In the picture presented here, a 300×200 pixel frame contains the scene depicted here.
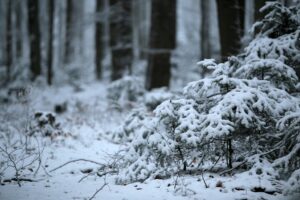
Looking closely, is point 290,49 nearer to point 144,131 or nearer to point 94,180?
point 144,131

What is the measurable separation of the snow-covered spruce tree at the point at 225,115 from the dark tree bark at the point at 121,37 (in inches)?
283

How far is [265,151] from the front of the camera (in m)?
4.13

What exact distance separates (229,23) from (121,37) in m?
4.74

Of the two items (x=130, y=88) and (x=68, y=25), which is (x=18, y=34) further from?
(x=130, y=88)

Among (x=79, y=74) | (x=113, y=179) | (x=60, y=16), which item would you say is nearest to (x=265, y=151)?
(x=113, y=179)

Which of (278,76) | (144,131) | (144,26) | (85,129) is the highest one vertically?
(144,26)

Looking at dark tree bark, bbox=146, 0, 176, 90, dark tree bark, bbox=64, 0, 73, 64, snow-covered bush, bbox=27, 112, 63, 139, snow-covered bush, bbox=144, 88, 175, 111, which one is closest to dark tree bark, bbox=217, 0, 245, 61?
snow-covered bush, bbox=144, 88, 175, 111

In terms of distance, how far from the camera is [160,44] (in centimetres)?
952

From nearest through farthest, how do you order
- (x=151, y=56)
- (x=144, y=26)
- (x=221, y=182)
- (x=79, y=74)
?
(x=221, y=182)
(x=151, y=56)
(x=79, y=74)
(x=144, y=26)

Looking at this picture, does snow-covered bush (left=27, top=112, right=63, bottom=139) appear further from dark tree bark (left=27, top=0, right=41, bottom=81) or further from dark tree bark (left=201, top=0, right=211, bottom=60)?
dark tree bark (left=27, top=0, right=41, bottom=81)

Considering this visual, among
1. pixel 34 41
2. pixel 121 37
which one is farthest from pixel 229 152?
pixel 34 41

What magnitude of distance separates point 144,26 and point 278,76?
22.9 m

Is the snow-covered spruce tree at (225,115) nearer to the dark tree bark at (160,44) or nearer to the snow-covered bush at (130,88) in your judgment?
the dark tree bark at (160,44)

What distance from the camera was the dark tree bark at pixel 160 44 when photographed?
9.52m
